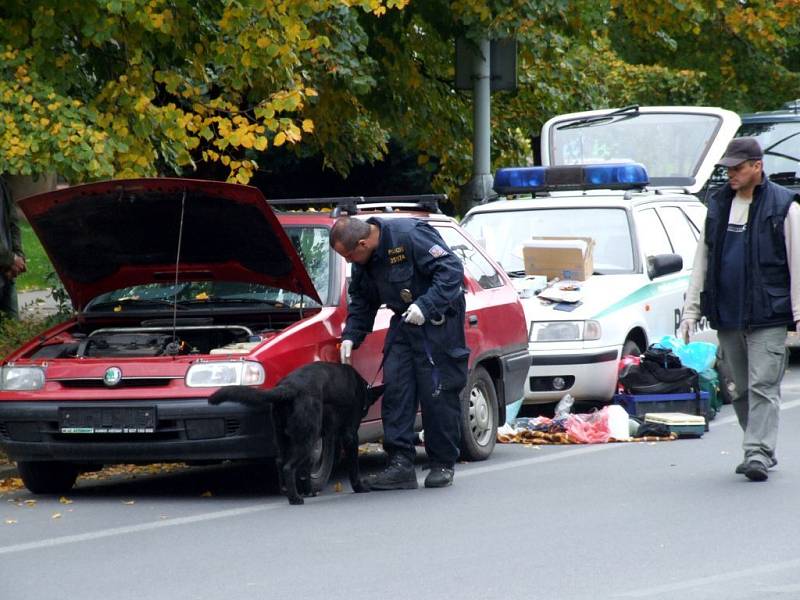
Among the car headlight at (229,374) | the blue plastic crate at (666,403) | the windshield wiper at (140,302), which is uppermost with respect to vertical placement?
the windshield wiper at (140,302)

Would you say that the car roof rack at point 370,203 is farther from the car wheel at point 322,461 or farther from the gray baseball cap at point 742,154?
the gray baseball cap at point 742,154

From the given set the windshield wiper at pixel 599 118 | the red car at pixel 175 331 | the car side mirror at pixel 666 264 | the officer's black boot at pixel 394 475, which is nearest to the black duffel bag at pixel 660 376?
the car side mirror at pixel 666 264

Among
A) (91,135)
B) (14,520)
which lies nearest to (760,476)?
(14,520)

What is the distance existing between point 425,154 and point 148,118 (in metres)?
8.50

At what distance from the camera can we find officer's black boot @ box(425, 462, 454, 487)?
8781 mm

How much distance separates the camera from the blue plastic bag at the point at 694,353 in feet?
38.7

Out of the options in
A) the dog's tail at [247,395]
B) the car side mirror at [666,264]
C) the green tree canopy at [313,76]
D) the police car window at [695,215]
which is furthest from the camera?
the police car window at [695,215]

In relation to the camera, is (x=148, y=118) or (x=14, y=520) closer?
(x=14, y=520)

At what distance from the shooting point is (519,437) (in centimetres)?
1108

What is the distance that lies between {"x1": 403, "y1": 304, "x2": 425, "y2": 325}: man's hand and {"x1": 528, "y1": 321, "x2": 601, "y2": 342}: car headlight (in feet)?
11.0

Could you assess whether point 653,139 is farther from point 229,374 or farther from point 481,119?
point 229,374

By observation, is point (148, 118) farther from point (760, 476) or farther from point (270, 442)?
point (760, 476)

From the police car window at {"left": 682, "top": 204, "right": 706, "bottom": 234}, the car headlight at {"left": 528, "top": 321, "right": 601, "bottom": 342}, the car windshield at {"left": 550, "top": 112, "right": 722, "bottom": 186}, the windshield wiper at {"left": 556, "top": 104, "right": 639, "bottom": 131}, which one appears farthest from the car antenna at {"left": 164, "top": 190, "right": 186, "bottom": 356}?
the windshield wiper at {"left": 556, "top": 104, "right": 639, "bottom": 131}

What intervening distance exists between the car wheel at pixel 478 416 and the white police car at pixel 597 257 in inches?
65.2
